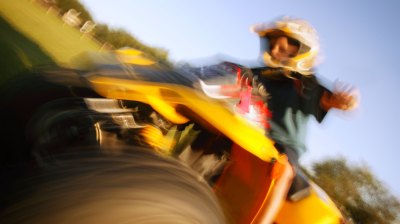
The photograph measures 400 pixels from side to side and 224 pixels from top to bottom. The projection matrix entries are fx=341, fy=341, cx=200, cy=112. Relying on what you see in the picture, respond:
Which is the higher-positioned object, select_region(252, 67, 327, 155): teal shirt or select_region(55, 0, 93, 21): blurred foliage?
select_region(252, 67, 327, 155): teal shirt

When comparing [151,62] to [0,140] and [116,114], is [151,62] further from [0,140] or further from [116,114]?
[0,140]

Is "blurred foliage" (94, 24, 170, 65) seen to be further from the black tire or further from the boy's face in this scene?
the black tire

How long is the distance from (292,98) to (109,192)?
2003 millimetres

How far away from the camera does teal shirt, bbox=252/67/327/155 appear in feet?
9.48

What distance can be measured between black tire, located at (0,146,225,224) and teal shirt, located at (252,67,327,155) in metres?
1.44

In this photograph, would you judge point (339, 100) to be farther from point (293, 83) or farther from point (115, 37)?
point (115, 37)

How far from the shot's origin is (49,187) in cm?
Answer: 126

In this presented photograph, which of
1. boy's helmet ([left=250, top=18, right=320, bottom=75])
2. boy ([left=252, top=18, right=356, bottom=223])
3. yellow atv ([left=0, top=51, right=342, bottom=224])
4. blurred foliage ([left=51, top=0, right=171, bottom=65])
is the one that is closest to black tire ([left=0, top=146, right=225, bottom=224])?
yellow atv ([left=0, top=51, right=342, bottom=224])

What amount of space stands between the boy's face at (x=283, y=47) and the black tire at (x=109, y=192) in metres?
1.58

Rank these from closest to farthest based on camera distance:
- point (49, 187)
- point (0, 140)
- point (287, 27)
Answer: point (49, 187) → point (0, 140) → point (287, 27)

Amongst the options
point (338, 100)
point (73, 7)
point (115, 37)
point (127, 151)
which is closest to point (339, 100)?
point (338, 100)

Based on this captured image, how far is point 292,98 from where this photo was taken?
2.92m

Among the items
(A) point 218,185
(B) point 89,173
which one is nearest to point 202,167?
(A) point 218,185

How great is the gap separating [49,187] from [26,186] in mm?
94
